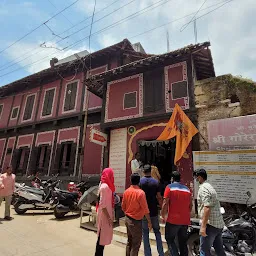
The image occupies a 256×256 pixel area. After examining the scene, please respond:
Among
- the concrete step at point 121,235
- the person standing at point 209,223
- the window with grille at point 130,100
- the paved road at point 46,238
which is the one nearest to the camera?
the person standing at point 209,223

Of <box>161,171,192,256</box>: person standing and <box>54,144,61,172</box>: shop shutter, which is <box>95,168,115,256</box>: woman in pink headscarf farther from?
<box>54,144,61,172</box>: shop shutter

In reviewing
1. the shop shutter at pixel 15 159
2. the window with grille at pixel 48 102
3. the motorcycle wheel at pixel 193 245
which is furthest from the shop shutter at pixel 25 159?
the motorcycle wheel at pixel 193 245

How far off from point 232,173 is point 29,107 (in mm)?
14853

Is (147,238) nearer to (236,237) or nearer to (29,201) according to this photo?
(236,237)

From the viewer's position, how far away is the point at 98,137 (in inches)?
369

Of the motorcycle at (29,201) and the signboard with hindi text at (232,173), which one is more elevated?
the signboard with hindi text at (232,173)

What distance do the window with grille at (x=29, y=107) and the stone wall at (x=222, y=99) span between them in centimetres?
1262

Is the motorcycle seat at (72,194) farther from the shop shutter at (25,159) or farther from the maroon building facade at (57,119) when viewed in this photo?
the shop shutter at (25,159)

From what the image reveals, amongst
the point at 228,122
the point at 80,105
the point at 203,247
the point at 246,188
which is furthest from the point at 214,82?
the point at 80,105

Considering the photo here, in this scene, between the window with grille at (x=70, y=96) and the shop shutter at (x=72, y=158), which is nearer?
the shop shutter at (x=72, y=158)

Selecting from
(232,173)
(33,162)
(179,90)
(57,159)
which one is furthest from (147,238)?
(33,162)

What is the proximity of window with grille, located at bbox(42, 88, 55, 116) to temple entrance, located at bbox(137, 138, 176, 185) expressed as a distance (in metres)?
8.27

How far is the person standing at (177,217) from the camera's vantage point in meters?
3.87

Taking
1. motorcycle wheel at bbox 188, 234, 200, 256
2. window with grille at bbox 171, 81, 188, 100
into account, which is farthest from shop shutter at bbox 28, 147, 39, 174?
motorcycle wheel at bbox 188, 234, 200, 256
